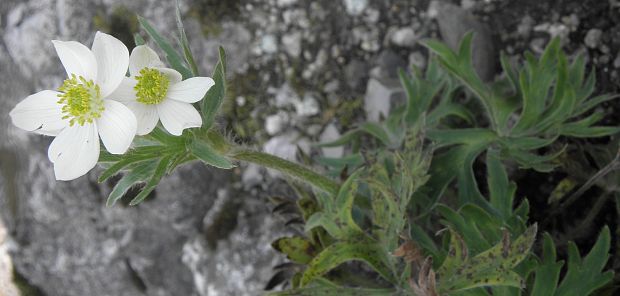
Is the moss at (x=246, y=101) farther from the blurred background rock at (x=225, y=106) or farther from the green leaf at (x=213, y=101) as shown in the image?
the green leaf at (x=213, y=101)

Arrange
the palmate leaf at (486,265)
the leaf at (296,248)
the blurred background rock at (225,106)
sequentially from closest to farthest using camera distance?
the palmate leaf at (486,265), the leaf at (296,248), the blurred background rock at (225,106)

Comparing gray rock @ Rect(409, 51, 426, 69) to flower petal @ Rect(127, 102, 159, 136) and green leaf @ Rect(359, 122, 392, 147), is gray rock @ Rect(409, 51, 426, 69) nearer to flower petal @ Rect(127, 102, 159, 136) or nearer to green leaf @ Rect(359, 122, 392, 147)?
green leaf @ Rect(359, 122, 392, 147)

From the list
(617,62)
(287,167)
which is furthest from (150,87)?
(617,62)

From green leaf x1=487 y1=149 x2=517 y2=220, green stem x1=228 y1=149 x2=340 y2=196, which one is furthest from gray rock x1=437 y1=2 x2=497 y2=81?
green stem x1=228 y1=149 x2=340 y2=196

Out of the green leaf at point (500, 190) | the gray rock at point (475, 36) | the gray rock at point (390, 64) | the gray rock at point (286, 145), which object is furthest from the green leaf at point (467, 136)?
the gray rock at point (286, 145)

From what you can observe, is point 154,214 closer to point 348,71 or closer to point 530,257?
point 348,71

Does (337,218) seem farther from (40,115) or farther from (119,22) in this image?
(119,22)

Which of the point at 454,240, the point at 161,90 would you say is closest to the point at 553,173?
the point at 454,240
